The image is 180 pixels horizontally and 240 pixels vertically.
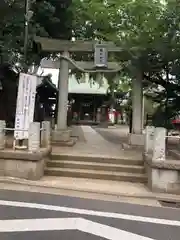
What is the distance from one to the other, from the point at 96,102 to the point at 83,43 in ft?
69.1

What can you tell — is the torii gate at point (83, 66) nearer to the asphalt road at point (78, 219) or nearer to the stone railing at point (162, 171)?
the stone railing at point (162, 171)

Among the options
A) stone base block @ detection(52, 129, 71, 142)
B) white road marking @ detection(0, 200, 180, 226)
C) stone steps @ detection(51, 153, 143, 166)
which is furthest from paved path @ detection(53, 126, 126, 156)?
white road marking @ detection(0, 200, 180, 226)

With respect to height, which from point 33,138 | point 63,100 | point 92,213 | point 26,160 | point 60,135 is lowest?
point 92,213

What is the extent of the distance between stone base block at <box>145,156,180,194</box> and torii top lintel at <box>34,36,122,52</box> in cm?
672

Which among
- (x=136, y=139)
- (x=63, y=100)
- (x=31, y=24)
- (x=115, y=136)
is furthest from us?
(x=115, y=136)

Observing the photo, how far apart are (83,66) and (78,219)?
31.2 feet

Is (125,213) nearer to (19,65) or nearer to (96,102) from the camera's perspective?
(19,65)

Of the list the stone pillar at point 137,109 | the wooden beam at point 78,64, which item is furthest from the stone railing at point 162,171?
the wooden beam at point 78,64

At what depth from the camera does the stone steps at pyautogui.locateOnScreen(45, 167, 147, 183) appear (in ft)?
30.3

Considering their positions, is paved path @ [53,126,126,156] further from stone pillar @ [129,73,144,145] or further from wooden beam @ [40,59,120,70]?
wooden beam @ [40,59,120,70]

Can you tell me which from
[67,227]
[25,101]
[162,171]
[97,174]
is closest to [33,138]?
[25,101]

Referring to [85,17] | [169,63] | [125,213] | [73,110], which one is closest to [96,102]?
[73,110]

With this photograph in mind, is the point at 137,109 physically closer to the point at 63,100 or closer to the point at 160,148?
the point at 63,100

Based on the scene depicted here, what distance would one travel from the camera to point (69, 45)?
14.1 metres
